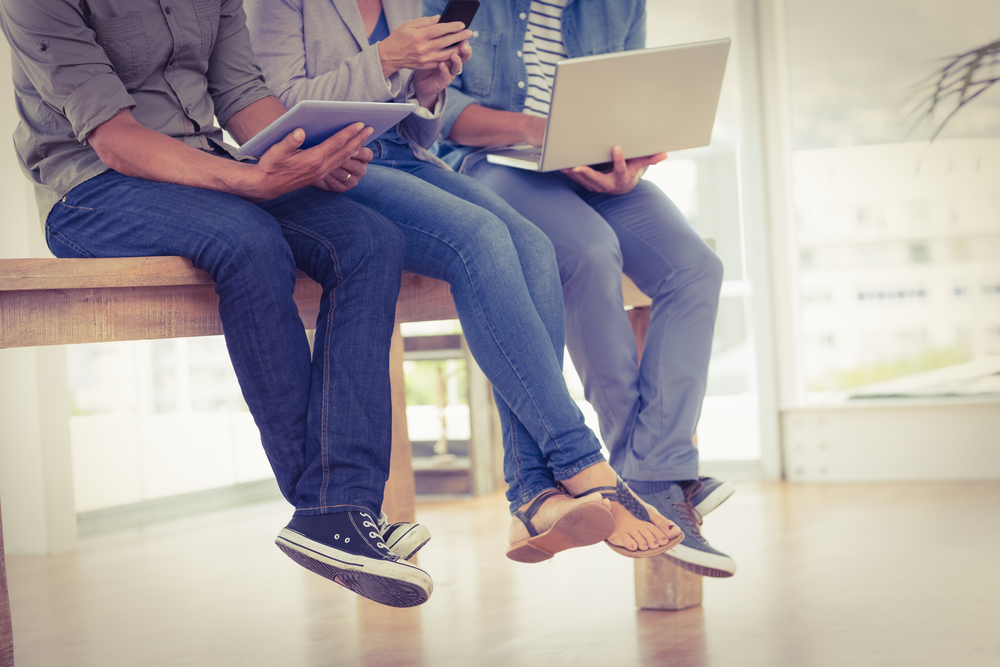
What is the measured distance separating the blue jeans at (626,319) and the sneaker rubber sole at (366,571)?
0.53 m

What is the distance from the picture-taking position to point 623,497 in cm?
129

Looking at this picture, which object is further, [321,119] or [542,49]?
[542,49]

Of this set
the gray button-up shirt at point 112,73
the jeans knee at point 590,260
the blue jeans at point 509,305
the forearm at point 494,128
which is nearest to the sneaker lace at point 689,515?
the blue jeans at point 509,305

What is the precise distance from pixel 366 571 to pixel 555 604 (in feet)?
2.53

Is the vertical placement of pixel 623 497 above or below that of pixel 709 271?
below

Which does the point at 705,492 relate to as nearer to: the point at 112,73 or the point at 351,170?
the point at 351,170

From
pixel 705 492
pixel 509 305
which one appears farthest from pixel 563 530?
pixel 705 492

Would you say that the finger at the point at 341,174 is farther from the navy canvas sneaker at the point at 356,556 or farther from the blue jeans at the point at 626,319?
the navy canvas sneaker at the point at 356,556

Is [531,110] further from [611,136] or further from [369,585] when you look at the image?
[369,585]

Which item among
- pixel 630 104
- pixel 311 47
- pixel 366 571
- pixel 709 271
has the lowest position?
pixel 366 571

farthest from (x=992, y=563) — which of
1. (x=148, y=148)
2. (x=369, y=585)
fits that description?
(x=148, y=148)

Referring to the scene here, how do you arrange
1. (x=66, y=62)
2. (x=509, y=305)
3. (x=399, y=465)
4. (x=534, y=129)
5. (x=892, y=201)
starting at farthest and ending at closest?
(x=892, y=201) < (x=399, y=465) < (x=534, y=129) < (x=509, y=305) < (x=66, y=62)

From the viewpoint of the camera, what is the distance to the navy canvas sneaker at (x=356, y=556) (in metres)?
1.12

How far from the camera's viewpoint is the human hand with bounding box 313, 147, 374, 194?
130cm
